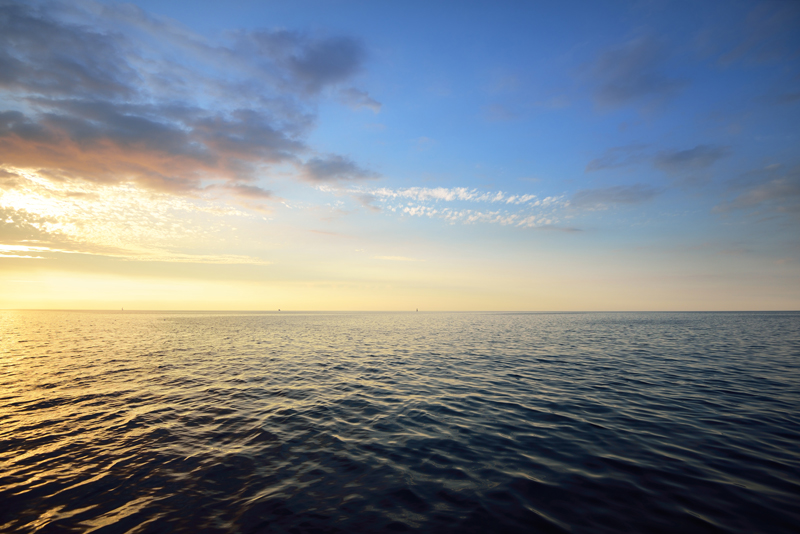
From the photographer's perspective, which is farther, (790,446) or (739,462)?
(790,446)

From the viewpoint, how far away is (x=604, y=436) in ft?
41.0

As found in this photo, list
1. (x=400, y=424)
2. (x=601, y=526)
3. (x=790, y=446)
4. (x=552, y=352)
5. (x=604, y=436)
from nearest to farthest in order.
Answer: (x=601, y=526) → (x=790, y=446) → (x=604, y=436) → (x=400, y=424) → (x=552, y=352)

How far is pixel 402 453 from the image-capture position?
444 inches

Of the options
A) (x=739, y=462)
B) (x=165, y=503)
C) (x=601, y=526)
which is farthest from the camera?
(x=739, y=462)

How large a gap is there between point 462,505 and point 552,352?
104ft

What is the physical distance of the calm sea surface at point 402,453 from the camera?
774 cm

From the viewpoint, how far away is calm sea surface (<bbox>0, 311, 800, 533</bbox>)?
774 cm

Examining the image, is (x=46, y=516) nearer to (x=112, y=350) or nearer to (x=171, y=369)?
(x=171, y=369)

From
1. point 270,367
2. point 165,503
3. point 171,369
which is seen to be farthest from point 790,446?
point 171,369

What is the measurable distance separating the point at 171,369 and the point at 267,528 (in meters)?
25.0

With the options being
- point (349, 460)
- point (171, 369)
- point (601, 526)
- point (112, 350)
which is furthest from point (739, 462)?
point (112, 350)

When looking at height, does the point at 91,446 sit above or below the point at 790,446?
below

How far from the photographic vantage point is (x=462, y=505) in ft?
26.7

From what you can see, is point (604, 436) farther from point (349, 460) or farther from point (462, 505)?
point (349, 460)
